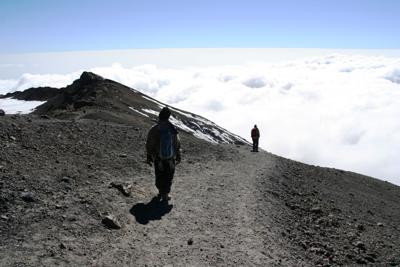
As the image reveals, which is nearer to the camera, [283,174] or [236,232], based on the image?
[236,232]

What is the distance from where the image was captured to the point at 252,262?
8.49 metres

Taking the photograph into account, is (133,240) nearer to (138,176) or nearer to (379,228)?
(138,176)

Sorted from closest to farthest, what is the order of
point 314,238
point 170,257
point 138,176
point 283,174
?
point 170,257 < point 314,238 < point 138,176 < point 283,174

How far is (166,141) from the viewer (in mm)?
11938

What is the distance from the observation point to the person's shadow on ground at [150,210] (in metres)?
10.3

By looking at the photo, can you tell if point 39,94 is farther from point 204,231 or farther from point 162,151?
point 204,231

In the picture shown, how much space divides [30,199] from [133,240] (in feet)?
8.74

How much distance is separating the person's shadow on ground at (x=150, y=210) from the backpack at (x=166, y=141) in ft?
4.17

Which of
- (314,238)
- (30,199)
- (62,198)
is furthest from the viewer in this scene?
(314,238)

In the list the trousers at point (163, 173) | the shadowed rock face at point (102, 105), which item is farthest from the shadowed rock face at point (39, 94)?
the trousers at point (163, 173)

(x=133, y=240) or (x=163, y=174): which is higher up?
(x=163, y=174)

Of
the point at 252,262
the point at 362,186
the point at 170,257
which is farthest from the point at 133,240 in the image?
the point at 362,186

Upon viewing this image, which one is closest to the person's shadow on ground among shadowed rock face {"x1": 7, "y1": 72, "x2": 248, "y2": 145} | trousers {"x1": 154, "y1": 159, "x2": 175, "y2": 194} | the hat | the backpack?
trousers {"x1": 154, "y1": 159, "x2": 175, "y2": 194}

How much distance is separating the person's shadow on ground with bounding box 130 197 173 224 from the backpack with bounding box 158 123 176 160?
1.27 meters
